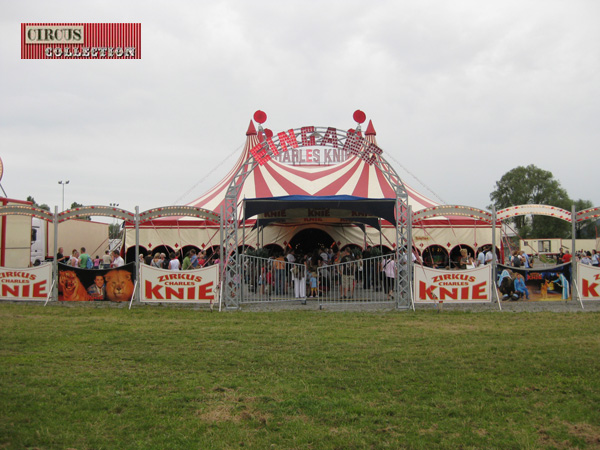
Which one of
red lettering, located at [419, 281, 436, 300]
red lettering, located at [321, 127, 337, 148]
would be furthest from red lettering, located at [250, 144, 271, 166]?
red lettering, located at [419, 281, 436, 300]

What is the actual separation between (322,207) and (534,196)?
134 feet

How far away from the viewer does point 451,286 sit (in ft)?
31.5

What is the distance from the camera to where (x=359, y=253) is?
15.9m

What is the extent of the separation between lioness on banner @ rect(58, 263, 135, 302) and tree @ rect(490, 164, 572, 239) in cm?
4284

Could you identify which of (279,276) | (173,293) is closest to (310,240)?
(279,276)

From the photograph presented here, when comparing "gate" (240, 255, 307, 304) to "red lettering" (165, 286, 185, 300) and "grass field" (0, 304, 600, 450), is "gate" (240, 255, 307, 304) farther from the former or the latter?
"grass field" (0, 304, 600, 450)

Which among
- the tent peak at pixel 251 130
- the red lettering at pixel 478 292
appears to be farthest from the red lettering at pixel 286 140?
the tent peak at pixel 251 130

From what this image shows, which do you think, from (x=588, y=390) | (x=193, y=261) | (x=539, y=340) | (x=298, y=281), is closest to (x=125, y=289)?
(x=193, y=261)

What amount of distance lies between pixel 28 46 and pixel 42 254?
10.6 m

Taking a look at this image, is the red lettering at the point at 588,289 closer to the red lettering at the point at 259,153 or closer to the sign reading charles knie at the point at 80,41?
the red lettering at the point at 259,153

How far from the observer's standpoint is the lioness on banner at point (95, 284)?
33.1ft

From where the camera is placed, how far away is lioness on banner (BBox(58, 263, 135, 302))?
10.1m

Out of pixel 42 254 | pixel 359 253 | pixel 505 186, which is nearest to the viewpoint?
pixel 359 253

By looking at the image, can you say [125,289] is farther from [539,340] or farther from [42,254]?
[42,254]
